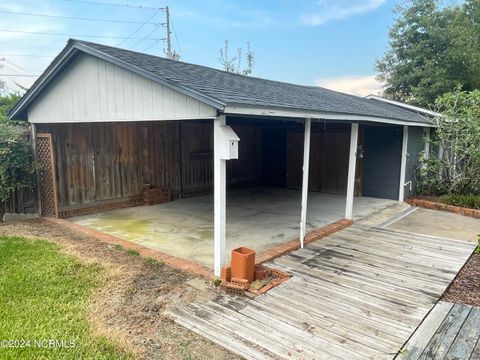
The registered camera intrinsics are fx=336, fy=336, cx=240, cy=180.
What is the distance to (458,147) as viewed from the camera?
911cm

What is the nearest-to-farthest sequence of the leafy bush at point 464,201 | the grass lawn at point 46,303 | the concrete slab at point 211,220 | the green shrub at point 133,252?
the grass lawn at point 46,303 → the green shrub at point 133,252 → the concrete slab at point 211,220 → the leafy bush at point 464,201

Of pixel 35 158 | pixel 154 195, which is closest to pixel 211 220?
pixel 154 195

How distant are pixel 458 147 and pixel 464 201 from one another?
4.89 feet

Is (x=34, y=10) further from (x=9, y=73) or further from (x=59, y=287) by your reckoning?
(x=59, y=287)

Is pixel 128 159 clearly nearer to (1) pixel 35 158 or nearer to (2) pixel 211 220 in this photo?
(1) pixel 35 158

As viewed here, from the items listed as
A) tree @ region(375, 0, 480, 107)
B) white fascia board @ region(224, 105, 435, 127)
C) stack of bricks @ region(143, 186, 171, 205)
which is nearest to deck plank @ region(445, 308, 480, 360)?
white fascia board @ region(224, 105, 435, 127)

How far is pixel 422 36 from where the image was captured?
18.8 m

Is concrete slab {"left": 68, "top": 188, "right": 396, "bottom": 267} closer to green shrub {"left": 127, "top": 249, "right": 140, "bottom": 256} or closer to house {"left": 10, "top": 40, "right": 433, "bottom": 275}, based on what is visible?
house {"left": 10, "top": 40, "right": 433, "bottom": 275}

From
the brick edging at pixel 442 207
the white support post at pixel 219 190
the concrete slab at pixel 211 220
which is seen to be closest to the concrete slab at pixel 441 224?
the brick edging at pixel 442 207

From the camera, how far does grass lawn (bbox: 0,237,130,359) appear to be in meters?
2.96

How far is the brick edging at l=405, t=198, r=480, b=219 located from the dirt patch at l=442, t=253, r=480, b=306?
12.4 feet

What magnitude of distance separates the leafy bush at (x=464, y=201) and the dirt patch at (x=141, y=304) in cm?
777

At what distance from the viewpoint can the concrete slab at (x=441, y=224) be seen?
675 cm

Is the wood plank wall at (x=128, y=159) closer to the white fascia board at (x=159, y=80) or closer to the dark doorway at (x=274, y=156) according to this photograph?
the dark doorway at (x=274, y=156)
